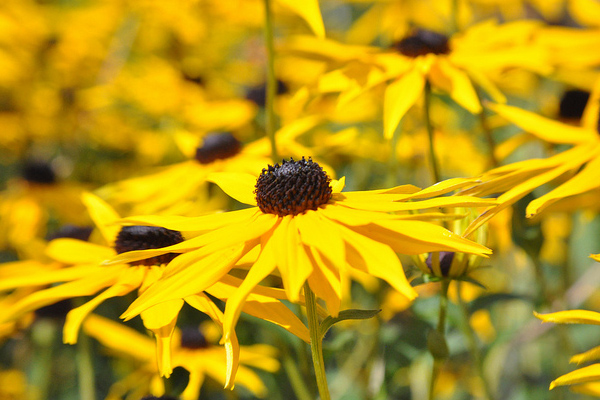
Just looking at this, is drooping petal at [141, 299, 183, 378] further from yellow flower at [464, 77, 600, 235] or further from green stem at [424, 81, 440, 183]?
green stem at [424, 81, 440, 183]

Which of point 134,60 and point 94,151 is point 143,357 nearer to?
point 94,151

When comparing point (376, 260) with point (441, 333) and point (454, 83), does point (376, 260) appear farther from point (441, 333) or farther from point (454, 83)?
point (454, 83)

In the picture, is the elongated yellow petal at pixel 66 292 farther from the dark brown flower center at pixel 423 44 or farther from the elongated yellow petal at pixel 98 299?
the dark brown flower center at pixel 423 44

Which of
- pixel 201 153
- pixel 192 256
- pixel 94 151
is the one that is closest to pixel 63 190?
pixel 94 151

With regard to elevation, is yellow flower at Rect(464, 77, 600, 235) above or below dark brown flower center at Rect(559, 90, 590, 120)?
above

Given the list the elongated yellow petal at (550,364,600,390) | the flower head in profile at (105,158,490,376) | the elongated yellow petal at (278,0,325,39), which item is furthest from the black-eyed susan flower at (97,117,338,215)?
the elongated yellow petal at (550,364,600,390)

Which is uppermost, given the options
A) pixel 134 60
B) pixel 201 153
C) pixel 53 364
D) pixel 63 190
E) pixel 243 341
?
pixel 134 60
